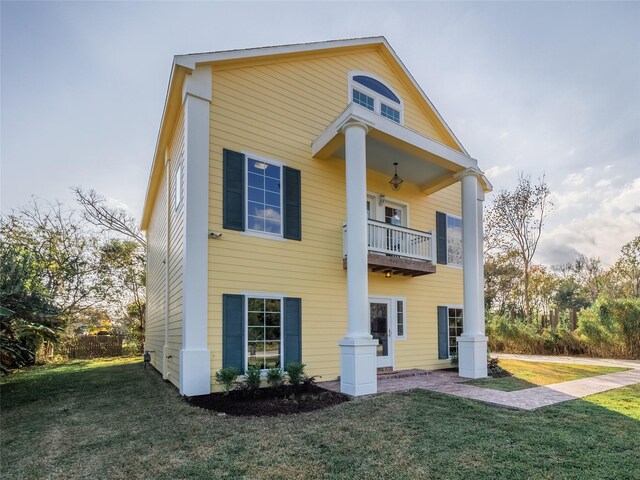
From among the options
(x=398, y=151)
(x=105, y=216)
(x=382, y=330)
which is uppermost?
(x=105, y=216)

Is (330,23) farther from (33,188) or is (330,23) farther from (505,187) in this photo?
(33,188)

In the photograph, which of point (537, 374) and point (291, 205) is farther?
point (537, 374)

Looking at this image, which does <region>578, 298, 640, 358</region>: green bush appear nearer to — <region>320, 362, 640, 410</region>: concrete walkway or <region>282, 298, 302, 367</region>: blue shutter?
<region>320, 362, 640, 410</region>: concrete walkway

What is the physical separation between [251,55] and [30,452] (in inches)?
296

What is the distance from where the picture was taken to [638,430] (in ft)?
15.0

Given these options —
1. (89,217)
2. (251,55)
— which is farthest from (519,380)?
(89,217)

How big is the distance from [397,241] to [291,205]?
2.83 m

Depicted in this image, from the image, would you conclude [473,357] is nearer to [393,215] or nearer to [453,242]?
[453,242]

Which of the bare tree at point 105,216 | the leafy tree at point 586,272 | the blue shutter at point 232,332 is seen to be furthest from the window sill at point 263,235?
the leafy tree at point 586,272

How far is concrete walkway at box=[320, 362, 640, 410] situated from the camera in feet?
19.9

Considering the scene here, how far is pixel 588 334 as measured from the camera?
13141 mm

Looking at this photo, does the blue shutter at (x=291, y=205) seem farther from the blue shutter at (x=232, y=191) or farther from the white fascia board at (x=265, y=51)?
the white fascia board at (x=265, y=51)

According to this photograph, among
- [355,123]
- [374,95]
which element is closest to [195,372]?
[355,123]

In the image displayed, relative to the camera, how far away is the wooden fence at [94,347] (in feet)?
55.6
